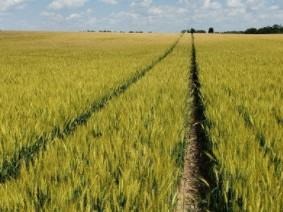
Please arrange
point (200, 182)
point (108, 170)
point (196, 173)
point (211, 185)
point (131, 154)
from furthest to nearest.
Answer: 1. point (196, 173)
2. point (200, 182)
3. point (211, 185)
4. point (131, 154)
5. point (108, 170)

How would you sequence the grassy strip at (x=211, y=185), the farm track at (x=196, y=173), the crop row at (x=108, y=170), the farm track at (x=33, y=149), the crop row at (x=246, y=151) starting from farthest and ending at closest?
the farm track at (x=33, y=149) < the farm track at (x=196, y=173) < the grassy strip at (x=211, y=185) < the crop row at (x=246, y=151) < the crop row at (x=108, y=170)

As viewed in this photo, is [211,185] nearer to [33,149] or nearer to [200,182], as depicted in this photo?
[200,182]

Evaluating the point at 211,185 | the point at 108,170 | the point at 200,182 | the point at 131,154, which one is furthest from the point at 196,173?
the point at 108,170

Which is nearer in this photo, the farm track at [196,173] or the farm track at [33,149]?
the farm track at [196,173]

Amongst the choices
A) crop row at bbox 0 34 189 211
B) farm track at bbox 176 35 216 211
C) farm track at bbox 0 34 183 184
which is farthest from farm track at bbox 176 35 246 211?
farm track at bbox 0 34 183 184

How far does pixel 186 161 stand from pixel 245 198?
1688 millimetres

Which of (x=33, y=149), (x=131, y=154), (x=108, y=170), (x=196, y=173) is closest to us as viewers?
(x=108, y=170)

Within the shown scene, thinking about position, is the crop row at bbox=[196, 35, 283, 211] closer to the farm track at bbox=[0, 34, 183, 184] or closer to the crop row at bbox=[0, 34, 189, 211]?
the crop row at bbox=[0, 34, 189, 211]

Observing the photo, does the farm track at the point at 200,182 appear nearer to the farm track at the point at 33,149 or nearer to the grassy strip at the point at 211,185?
the grassy strip at the point at 211,185

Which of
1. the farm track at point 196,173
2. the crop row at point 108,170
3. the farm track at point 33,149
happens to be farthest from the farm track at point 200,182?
the farm track at point 33,149

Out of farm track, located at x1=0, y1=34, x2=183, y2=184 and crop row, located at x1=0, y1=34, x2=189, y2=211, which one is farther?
farm track, located at x1=0, y1=34, x2=183, y2=184

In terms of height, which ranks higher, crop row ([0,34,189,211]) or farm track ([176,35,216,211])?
crop row ([0,34,189,211])

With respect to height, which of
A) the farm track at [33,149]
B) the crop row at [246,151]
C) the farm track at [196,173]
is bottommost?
the farm track at [196,173]

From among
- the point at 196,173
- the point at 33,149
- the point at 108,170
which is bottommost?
the point at 196,173
